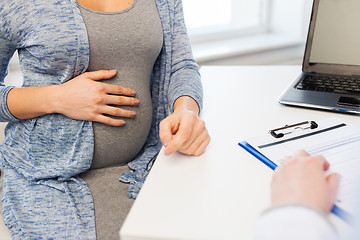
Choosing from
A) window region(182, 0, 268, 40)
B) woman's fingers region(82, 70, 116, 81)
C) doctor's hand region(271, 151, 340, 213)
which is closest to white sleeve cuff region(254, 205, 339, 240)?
doctor's hand region(271, 151, 340, 213)

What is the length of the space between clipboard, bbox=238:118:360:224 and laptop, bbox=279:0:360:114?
0.68ft

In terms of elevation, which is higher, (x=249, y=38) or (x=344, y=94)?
(x=344, y=94)

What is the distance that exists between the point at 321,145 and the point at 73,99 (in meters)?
0.52

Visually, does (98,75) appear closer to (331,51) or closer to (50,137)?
(50,137)

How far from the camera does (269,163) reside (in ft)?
1.98

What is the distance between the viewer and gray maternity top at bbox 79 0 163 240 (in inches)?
31.0

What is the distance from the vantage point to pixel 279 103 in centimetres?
89

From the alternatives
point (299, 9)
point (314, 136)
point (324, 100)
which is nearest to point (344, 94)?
point (324, 100)

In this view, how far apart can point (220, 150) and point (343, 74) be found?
52cm

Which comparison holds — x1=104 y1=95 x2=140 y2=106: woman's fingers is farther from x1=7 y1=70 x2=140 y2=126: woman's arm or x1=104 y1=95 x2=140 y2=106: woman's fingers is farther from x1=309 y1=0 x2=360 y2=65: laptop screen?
x1=309 y1=0 x2=360 y2=65: laptop screen

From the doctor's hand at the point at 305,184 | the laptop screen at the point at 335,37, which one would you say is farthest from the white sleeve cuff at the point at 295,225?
the laptop screen at the point at 335,37

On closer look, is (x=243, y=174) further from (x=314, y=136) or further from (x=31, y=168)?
(x=31, y=168)

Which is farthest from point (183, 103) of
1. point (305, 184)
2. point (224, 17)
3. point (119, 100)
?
point (224, 17)

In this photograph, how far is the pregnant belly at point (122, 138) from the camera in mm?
823
